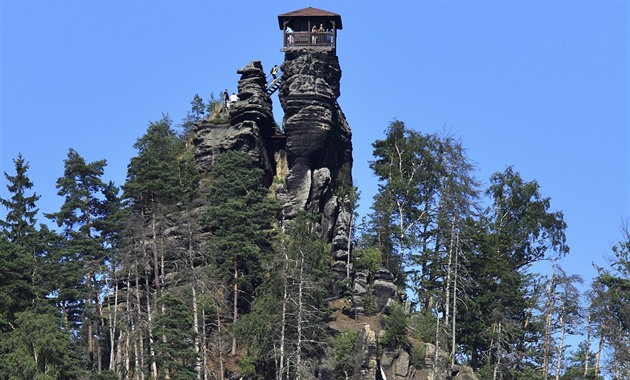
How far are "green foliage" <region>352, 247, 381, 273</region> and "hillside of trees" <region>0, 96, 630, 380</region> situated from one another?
0.29ft

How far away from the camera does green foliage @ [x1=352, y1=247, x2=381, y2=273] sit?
76.2 m

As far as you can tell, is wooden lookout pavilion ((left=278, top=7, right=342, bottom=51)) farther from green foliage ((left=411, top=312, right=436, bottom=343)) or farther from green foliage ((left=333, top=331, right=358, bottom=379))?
green foliage ((left=333, top=331, right=358, bottom=379))

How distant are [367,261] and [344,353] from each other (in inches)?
361

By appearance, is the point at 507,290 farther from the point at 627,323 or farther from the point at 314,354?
the point at 314,354

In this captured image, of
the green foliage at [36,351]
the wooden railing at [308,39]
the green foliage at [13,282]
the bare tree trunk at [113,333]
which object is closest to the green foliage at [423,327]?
the bare tree trunk at [113,333]

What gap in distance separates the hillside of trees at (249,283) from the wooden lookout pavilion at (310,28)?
8.99m

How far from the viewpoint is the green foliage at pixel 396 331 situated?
69.1 meters

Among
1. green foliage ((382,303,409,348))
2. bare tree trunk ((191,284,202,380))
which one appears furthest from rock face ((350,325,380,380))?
bare tree trunk ((191,284,202,380))

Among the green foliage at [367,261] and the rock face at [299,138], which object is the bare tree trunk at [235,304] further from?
the green foliage at [367,261]

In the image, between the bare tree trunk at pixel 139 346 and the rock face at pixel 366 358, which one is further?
the rock face at pixel 366 358

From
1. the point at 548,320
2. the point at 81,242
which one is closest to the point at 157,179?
the point at 81,242

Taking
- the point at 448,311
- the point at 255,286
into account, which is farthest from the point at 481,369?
the point at 255,286

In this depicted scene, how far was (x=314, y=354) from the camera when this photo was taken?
67.2 m

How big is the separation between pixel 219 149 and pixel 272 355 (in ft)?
66.1
